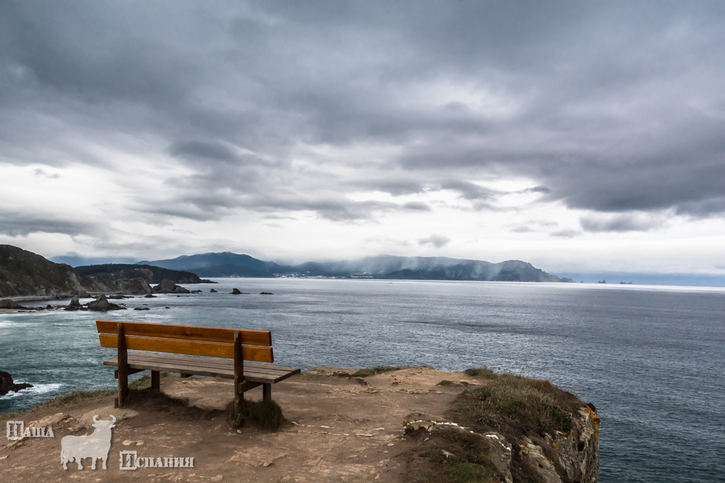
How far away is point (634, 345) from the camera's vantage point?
4656 centimetres

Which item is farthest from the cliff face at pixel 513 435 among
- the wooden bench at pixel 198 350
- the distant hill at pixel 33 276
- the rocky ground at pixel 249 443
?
the distant hill at pixel 33 276

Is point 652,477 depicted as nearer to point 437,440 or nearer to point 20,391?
point 437,440

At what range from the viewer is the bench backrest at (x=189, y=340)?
6.88m

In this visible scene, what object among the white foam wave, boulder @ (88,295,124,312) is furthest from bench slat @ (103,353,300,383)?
boulder @ (88,295,124,312)

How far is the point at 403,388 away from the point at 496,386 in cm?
283

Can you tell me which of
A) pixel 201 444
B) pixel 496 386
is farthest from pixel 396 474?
pixel 496 386

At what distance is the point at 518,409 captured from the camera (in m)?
8.37

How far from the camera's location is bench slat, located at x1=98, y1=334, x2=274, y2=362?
692 centimetres

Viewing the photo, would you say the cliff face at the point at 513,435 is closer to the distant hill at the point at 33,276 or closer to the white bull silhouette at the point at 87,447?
the white bull silhouette at the point at 87,447

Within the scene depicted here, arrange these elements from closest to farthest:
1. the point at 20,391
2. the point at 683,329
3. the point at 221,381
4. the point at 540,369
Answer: the point at 221,381, the point at 20,391, the point at 540,369, the point at 683,329

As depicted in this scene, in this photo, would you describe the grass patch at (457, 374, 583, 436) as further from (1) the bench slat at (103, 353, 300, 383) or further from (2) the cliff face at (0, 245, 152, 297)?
(2) the cliff face at (0, 245, 152, 297)

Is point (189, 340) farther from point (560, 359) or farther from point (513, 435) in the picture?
point (560, 359)

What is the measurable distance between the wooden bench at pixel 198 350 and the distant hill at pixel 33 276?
143m
